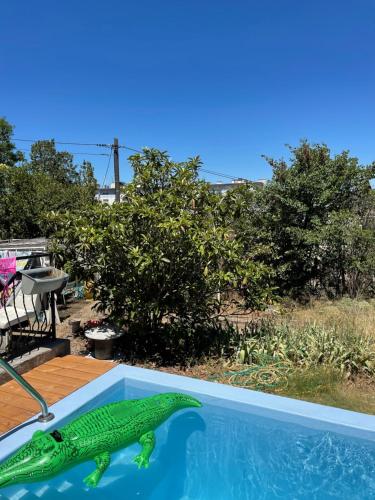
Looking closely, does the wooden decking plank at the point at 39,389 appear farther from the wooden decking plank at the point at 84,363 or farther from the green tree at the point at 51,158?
the green tree at the point at 51,158

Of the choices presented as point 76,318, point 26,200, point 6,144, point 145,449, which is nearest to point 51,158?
point 6,144

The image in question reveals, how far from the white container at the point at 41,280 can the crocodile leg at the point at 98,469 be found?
1748 millimetres

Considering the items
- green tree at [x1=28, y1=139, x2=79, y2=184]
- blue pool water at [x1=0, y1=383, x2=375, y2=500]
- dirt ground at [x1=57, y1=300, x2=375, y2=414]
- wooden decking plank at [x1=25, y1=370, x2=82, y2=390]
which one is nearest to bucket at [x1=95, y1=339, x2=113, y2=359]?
dirt ground at [x1=57, y1=300, x2=375, y2=414]

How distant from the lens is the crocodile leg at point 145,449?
9.20ft

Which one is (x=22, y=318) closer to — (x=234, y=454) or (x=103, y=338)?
(x=103, y=338)

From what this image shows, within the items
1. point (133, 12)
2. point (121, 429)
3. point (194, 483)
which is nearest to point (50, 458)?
point (121, 429)

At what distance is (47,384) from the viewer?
11.9 ft

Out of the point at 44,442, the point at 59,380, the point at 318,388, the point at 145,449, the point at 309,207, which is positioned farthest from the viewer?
the point at 309,207

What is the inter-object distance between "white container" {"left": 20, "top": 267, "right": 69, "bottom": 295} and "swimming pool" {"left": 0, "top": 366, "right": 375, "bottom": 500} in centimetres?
111

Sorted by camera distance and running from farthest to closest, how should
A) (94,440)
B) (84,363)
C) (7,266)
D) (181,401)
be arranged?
1. (84,363)
2. (7,266)
3. (181,401)
4. (94,440)

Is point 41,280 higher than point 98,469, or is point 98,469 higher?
point 41,280

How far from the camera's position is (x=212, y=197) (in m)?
4.97

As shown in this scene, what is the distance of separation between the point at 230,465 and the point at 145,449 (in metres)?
0.81

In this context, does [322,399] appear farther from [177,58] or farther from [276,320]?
[177,58]
